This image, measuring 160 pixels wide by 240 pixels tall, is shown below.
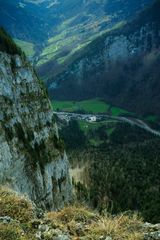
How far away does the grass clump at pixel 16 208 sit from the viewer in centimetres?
1989

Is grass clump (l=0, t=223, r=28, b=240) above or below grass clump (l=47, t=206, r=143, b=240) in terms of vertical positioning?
above

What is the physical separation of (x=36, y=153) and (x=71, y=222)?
166 feet

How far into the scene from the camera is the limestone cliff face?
60.3 metres

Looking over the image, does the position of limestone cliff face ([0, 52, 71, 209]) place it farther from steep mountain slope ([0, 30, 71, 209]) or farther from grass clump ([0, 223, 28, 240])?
grass clump ([0, 223, 28, 240])

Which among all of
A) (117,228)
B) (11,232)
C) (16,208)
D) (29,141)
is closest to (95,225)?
(117,228)

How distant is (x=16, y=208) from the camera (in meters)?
20.4

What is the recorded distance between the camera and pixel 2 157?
5622 cm

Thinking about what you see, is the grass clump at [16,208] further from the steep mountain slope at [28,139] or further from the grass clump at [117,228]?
the steep mountain slope at [28,139]

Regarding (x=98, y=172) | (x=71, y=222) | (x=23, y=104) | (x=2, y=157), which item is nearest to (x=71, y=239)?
(x=71, y=222)

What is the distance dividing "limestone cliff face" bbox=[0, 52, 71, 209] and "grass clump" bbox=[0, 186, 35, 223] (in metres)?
29.7

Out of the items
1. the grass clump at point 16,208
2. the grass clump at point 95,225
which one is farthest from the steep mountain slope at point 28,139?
the grass clump at point 16,208

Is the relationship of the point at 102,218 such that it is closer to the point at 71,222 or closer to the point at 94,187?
the point at 71,222

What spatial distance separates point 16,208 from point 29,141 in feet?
163

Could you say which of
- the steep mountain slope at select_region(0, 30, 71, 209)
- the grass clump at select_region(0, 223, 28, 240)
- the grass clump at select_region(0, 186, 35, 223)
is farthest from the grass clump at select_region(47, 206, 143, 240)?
the steep mountain slope at select_region(0, 30, 71, 209)
